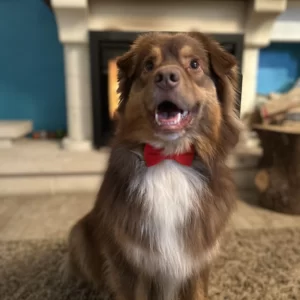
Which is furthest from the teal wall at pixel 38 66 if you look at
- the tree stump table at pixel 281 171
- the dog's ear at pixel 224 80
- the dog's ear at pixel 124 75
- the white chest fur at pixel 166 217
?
the white chest fur at pixel 166 217

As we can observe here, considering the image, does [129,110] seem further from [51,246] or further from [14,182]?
[14,182]

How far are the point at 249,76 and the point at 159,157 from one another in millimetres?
1957

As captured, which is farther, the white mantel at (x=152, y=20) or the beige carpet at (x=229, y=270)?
the white mantel at (x=152, y=20)

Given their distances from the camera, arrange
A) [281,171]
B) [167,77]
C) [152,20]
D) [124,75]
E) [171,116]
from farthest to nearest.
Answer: [152,20] < [281,171] < [124,75] < [171,116] < [167,77]

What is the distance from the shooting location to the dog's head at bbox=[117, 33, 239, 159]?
1.14 m

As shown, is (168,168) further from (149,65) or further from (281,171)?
(281,171)

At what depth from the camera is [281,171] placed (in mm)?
2391

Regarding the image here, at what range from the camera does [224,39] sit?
8.99ft

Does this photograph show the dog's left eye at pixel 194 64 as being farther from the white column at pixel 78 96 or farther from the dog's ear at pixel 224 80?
the white column at pixel 78 96

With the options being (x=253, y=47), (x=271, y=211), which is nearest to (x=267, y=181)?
(x=271, y=211)

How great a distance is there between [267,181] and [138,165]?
1.51m

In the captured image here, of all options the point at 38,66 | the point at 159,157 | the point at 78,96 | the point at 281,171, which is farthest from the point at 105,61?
the point at 159,157

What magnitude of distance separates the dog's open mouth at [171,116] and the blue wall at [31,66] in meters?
2.34

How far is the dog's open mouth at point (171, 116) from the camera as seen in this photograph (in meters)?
1.14
